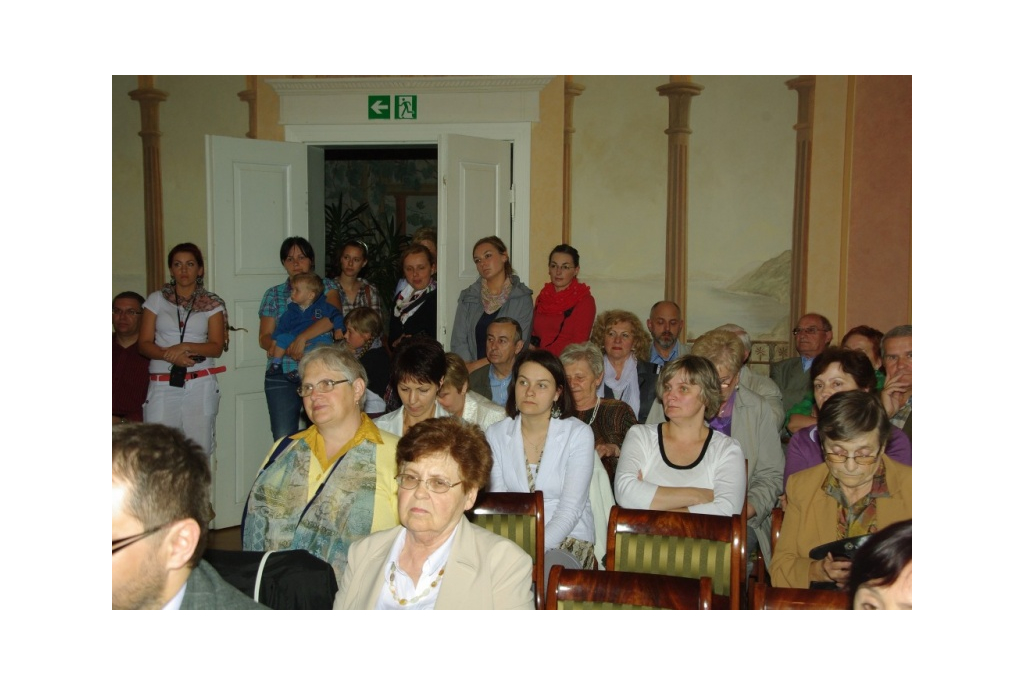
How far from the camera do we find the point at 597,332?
16.8ft

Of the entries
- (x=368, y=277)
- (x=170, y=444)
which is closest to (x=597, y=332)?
(x=170, y=444)

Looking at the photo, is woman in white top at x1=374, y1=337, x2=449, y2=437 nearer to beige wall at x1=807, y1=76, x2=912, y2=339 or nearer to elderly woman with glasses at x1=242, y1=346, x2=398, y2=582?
elderly woman with glasses at x1=242, y1=346, x2=398, y2=582

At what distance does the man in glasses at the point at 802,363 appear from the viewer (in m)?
5.16

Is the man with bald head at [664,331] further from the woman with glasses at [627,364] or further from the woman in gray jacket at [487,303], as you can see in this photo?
the woman in gray jacket at [487,303]

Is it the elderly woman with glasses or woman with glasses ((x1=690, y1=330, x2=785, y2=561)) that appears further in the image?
woman with glasses ((x1=690, y1=330, x2=785, y2=561))

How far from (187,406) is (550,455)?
2705 mm

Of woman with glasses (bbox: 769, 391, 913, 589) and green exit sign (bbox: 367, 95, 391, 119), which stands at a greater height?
green exit sign (bbox: 367, 95, 391, 119)

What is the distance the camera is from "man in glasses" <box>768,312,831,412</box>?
5164mm

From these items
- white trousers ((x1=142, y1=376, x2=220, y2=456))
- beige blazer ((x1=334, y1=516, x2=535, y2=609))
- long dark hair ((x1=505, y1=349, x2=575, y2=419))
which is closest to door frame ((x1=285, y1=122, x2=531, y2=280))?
white trousers ((x1=142, y1=376, x2=220, y2=456))

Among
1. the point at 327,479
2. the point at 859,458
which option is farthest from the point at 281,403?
the point at 859,458

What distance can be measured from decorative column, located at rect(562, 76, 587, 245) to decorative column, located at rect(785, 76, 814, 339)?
1.47m

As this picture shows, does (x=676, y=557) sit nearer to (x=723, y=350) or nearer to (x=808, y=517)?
(x=808, y=517)

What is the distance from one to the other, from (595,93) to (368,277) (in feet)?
10.3

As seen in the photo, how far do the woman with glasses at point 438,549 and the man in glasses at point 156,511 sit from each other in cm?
65
